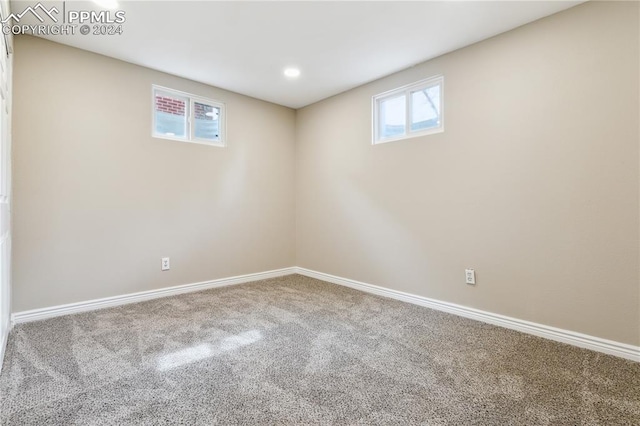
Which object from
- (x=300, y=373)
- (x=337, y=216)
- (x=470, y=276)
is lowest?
(x=300, y=373)

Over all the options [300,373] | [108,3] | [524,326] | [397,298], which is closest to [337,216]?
[397,298]

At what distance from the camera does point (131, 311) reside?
9.71 ft

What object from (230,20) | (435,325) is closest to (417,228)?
(435,325)

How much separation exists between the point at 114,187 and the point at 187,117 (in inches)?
44.7

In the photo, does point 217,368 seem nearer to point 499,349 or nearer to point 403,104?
point 499,349

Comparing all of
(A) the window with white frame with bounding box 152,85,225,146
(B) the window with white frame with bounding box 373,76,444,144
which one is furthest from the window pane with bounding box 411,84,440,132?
(A) the window with white frame with bounding box 152,85,225,146

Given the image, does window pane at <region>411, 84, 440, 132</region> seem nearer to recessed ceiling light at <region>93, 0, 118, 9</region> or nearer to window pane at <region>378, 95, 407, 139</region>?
window pane at <region>378, 95, 407, 139</region>

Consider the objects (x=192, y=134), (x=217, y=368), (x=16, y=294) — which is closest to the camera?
(x=217, y=368)

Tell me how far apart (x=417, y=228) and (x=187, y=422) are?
2548 millimetres

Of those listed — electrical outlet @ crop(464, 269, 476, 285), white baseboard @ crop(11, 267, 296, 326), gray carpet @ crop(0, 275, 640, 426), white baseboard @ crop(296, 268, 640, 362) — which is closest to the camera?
gray carpet @ crop(0, 275, 640, 426)

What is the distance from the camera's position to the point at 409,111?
11.1 feet

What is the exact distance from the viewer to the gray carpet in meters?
1.51

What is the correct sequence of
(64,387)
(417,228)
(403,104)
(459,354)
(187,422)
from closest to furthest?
(187,422) < (64,387) < (459,354) < (417,228) < (403,104)

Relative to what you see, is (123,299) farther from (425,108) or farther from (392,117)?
(425,108)
